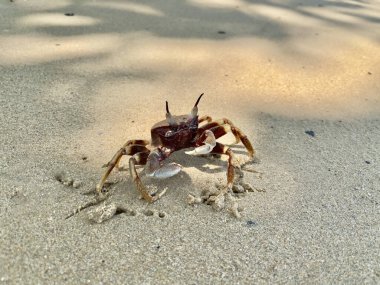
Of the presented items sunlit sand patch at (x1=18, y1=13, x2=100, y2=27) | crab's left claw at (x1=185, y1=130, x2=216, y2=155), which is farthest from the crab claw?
sunlit sand patch at (x1=18, y1=13, x2=100, y2=27)

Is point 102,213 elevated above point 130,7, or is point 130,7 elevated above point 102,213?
point 130,7

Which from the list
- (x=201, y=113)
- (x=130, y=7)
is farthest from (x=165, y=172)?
(x=130, y=7)

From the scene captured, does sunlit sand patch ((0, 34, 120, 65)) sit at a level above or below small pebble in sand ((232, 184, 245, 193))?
above

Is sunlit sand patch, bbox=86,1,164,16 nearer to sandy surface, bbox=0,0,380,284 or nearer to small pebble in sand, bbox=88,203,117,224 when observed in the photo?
sandy surface, bbox=0,0,380,284

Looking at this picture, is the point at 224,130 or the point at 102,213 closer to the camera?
the point at 102,213

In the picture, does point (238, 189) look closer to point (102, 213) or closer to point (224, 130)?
point (224, 130)

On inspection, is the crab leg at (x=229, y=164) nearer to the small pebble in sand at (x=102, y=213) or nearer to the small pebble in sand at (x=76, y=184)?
the small pebble in sand at (x=102, y=213)

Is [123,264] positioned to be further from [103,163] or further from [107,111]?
[107,111]
